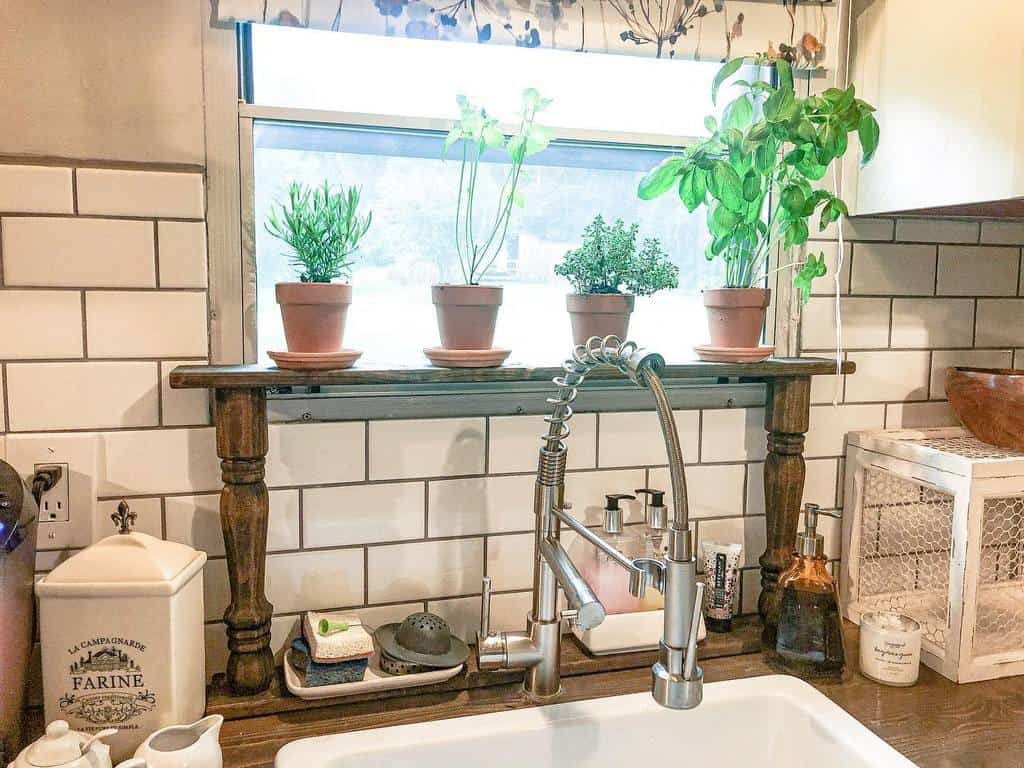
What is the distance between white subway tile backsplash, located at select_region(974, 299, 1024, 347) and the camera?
1437 mm

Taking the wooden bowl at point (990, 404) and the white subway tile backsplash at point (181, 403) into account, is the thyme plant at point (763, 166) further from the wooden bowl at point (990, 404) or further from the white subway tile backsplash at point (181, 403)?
the white subway tile backsplash at point (181, 403)

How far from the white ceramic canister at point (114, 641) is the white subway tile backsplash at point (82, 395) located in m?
0.19

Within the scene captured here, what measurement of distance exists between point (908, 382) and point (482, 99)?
85 centimetres

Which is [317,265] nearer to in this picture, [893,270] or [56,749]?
[56,749]

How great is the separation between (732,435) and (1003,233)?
0.62 metres

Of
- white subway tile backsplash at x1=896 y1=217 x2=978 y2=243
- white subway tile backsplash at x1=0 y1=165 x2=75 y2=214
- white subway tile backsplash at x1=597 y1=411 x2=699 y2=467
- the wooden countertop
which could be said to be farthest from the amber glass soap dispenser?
white subway tile backsplash at x1=0 y1=165 x2=75 y2=214

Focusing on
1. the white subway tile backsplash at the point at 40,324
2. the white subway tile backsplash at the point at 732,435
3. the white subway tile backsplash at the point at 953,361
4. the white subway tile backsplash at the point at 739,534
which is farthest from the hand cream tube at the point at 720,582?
the white subway tile backsplash at the point at 40,324

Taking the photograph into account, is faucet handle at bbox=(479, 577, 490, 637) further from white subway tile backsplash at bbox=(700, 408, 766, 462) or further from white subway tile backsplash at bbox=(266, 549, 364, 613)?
white subway tile backsplash at bbox=(700, 408, 766, 462)

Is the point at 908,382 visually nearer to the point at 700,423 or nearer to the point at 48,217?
the point at 700,423

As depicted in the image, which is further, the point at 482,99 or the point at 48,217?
the point at 482,99

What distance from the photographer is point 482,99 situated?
1.20m

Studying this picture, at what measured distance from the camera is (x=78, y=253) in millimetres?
1010

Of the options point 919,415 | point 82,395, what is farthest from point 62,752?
point 919,415

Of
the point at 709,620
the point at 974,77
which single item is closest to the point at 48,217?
the point at 709,620
